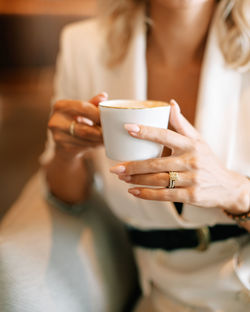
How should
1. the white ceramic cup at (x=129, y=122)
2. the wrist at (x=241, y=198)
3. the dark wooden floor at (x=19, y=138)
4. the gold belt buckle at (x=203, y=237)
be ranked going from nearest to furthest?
the white ceramic cup at (x=129, y=122), the wrist at (x=241, y=198), the gold belt buckle at (x=203, y=237), the dark wooden floor at (x=19, y=138)

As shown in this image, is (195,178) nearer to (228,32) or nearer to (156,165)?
(156,165)

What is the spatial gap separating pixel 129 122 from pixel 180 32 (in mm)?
303

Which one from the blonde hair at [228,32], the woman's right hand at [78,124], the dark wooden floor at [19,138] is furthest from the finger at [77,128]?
the dark wooden floor at [19,138]

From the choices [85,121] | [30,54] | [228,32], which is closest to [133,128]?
[85,121]

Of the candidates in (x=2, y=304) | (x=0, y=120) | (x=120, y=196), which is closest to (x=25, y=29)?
(x=0, y=120)

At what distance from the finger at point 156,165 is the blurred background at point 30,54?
78cm

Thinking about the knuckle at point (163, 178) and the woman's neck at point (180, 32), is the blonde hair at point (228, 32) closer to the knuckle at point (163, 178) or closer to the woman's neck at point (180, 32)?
the woman's neck at point (180, 32)

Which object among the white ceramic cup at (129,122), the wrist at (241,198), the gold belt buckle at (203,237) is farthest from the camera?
the gold belt buckle at (203,237)

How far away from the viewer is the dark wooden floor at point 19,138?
1.03m

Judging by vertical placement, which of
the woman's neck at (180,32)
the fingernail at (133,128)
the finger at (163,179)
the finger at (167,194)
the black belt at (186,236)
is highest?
the woman's neck at (180,32)

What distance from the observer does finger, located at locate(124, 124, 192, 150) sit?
34cm

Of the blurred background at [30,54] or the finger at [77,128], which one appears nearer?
the finger at [77,128]

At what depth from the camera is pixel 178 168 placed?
37cm

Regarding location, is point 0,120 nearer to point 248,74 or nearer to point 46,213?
point 46,213
